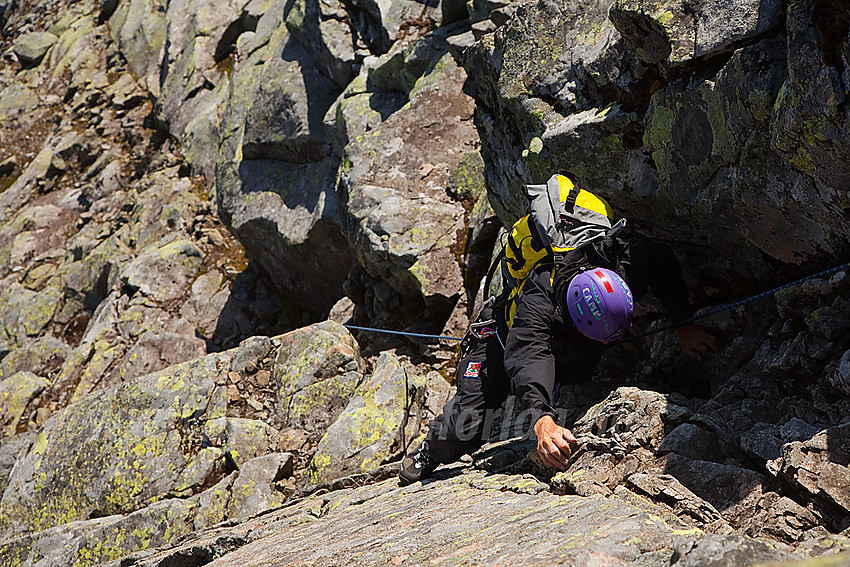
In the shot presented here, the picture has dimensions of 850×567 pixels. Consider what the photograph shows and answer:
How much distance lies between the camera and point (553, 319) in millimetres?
7895

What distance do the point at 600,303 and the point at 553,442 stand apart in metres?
1.69

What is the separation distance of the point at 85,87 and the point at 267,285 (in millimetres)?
26136

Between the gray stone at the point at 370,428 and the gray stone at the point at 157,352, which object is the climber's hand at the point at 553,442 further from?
the gray stone at the point at 157,352

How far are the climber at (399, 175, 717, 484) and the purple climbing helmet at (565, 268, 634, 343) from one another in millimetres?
12

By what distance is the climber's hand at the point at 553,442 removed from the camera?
6949mm

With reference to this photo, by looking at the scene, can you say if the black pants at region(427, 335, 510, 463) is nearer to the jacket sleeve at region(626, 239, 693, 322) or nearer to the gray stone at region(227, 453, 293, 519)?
the jacket sleeve at region(626, 239, 693, 322)

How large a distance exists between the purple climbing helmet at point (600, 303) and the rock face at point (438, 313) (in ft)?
3.09

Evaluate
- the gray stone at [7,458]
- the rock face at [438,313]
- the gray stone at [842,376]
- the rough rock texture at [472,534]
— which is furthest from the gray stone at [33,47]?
the gray stone at [842,376]

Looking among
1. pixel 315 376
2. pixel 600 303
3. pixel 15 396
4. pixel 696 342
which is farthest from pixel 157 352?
pixel 696 342

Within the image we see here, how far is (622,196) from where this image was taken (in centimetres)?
955

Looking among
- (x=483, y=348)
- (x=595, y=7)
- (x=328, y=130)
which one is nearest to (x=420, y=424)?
(x=483, y=348)

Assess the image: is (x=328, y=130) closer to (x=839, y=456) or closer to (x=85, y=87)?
(x=839, y=456)

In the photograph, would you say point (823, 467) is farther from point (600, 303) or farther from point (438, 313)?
point (438, 313)

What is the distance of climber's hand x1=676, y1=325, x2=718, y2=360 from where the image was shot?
8.41 meters
